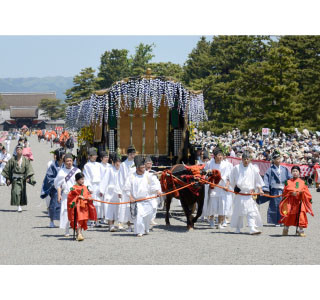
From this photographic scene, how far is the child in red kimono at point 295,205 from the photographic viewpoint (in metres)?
11.1

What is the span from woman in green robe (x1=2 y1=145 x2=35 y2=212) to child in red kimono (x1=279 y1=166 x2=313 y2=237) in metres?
6.79

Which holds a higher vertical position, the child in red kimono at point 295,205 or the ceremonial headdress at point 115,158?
the ceremonial headdress at point 115,158

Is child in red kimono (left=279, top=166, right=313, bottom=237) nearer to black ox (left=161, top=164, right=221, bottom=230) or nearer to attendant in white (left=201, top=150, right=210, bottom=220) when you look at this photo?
black ox (left=161, top=164, right=221, bottom=230)

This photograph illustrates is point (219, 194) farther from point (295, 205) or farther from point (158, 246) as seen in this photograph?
point (158, 246)

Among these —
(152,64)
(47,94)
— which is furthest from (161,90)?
(47,94)

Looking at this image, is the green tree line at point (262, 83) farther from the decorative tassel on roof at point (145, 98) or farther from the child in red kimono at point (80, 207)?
the child in red kimono at point (80, 207)

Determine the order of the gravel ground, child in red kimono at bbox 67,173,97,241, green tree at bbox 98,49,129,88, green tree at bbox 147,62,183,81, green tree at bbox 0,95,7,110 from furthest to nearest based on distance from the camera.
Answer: green tree at bbox 0,95,7,110 → green tree at bbox 98,49,129,88 → green tree at bbox 147,62,183,81 → child in red kimono at bbox 67,173,97,241 → the gravel ground

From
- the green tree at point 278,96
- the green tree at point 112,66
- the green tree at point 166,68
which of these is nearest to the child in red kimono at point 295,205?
the green tree at point 278,96

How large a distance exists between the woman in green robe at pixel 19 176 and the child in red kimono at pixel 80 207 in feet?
15.1

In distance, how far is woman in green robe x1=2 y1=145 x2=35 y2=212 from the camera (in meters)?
14.9

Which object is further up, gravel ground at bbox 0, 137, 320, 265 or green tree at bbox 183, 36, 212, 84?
green tree at bbox 183, 36, 212, 84

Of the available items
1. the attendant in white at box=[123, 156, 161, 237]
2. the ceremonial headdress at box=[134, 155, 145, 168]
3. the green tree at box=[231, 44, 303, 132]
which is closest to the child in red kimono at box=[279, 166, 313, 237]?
the attendant in white at box=[123, 156, 161, 237]

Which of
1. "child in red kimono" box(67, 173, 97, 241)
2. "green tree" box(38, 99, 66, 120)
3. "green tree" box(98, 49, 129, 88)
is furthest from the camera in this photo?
"green tree" box(38, 99, 66, 120)

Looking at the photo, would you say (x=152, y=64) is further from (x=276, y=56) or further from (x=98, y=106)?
(x=98, y=106)
